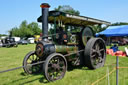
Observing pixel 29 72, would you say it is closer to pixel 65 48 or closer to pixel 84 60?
pixel 65 48

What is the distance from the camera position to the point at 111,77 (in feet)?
Answer: 12.2

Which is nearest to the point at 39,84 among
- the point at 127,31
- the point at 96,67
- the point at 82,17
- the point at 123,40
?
the point at 96,67

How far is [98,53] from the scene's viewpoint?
15.9 ft

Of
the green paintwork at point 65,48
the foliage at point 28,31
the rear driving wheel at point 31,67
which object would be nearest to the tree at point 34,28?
the foliage at point 28,31

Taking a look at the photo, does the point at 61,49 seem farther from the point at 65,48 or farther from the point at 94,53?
the point at 94,53

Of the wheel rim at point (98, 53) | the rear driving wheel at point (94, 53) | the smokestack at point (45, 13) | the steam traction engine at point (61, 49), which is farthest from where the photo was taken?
the wheel rim at point (98, 53)

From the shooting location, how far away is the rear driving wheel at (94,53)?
14.3 ft

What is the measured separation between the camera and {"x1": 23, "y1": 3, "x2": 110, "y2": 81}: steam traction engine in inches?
143

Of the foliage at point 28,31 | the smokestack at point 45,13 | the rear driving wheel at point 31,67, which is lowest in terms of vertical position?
the rear driving wheel at point 31,67

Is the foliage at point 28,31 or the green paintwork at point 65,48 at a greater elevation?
the foliage at point 28,31

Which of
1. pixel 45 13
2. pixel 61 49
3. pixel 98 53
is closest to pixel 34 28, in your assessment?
pixel 98 53

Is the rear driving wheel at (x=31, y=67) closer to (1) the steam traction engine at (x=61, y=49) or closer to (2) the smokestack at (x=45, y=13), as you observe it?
(1) the steam traction engine at (x=61, y=49)

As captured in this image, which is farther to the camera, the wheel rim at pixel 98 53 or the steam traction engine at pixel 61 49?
the wheel rim at pixel 98 53

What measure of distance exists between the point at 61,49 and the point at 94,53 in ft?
4.57
